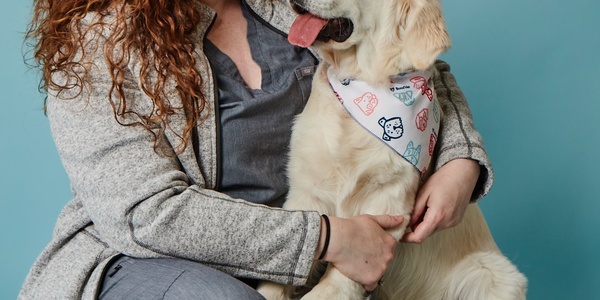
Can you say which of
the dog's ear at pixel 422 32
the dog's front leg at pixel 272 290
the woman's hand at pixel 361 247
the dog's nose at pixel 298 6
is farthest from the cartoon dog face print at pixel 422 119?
the dog's front leg at pixel 272 290

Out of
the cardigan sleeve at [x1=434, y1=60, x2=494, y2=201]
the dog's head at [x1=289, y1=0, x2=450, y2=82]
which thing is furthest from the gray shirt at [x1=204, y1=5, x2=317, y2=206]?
the cardigan sleeve at [x1=434, y1=60, x2=494, y2=201]

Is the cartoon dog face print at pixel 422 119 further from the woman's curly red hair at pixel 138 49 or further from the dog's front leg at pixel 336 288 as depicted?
the woman's curly red hair at pixel 138 49

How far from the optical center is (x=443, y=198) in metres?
1.80

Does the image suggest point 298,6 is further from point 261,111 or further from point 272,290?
point 272,290

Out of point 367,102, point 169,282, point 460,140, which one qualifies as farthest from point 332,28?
point 169,282

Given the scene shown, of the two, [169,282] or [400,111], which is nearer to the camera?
[169,282]

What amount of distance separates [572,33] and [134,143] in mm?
1702

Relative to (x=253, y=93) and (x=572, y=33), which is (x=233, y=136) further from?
(x=572, y=33)

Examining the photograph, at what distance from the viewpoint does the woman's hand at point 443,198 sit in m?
1.80

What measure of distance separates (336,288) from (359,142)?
0.33 m

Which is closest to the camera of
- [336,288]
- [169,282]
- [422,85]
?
[169,282]

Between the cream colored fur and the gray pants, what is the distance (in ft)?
0.69

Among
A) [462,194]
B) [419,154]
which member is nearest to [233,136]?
[419,154]

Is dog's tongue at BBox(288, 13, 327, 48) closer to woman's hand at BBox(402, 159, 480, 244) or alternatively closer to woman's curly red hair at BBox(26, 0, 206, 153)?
woman's curly red hair at BBox(26, 0, 206, 153)
